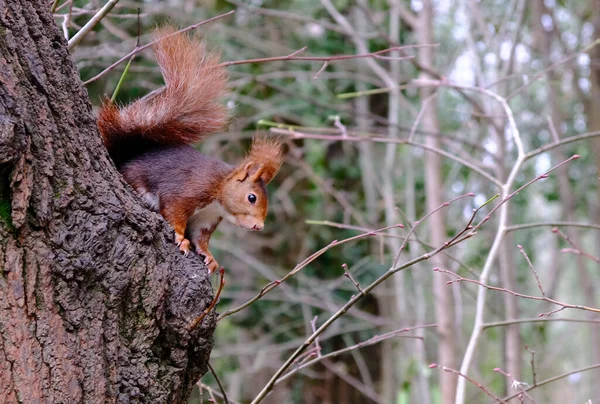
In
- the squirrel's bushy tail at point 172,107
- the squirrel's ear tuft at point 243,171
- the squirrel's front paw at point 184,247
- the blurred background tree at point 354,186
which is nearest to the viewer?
the squirrel's front paw at point 184,247

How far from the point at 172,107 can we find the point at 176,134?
0.33 feet

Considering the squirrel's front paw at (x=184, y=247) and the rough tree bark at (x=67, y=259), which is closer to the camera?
the rough tree bark at (x=67, y=259)

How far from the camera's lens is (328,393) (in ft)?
16.7

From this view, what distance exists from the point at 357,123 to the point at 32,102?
408 cm

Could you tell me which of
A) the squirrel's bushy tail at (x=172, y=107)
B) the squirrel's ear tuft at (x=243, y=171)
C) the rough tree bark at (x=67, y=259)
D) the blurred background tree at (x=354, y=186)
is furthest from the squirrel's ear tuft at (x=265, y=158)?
the blurred background tree at (x=354, y=186)

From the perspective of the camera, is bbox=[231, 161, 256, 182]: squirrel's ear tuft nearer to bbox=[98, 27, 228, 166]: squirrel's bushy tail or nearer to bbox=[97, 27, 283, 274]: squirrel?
bbox=[97, 27, 283, 274]: squirrel

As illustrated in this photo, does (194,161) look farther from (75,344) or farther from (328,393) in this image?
(328,393)

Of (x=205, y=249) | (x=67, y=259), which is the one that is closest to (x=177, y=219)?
(x=205, y=249)

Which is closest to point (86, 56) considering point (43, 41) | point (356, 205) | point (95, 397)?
point (43, 41)

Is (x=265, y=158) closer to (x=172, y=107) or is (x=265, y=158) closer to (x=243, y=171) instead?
(x=243, y=171)

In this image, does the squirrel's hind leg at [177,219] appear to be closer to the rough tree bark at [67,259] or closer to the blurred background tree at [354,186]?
the rough tree bark at [67,259]

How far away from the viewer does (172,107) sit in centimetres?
167

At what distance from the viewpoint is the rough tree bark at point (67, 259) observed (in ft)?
3.71

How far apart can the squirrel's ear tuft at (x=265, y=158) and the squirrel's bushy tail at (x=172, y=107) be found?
297 mm
